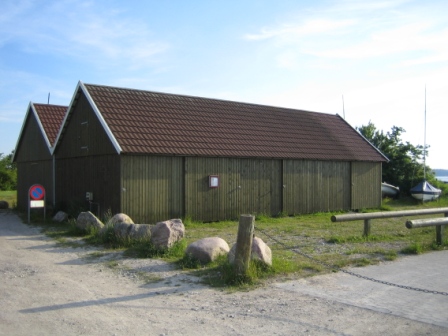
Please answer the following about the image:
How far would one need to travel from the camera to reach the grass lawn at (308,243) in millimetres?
10086

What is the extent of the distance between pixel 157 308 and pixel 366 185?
21009 millimetres

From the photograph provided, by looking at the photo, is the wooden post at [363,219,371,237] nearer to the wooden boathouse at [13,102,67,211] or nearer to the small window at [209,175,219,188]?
the small window at [209,175,219,188]

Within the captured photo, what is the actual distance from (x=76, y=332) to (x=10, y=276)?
159 inches

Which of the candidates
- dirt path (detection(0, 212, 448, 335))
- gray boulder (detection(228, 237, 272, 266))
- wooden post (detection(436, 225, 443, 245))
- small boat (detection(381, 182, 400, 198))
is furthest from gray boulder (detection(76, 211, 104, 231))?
small boat (detection(381, 182, 400, 198))

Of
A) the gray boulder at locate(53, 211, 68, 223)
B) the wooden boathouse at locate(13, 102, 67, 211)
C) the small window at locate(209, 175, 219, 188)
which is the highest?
the wooden boathouse at locate(13, 102, 67, 211)

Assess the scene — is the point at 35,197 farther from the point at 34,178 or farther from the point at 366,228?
the point at 366,228

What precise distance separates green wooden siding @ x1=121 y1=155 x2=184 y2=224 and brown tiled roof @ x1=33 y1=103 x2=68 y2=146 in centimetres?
817

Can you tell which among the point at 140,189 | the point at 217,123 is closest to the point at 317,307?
the point at 140,189

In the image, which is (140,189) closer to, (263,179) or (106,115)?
(106,115)

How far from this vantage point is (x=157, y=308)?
7.50 m

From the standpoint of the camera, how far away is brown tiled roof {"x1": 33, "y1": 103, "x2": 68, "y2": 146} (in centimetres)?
2441

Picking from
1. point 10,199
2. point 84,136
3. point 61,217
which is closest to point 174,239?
point 61,217

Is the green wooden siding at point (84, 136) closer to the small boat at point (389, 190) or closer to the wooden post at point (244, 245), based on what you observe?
the wooden post at point (244, 245)

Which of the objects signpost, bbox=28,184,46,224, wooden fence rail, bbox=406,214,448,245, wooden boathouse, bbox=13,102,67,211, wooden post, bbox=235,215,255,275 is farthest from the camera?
wooden boathouse, bbox=13,102,67,211
